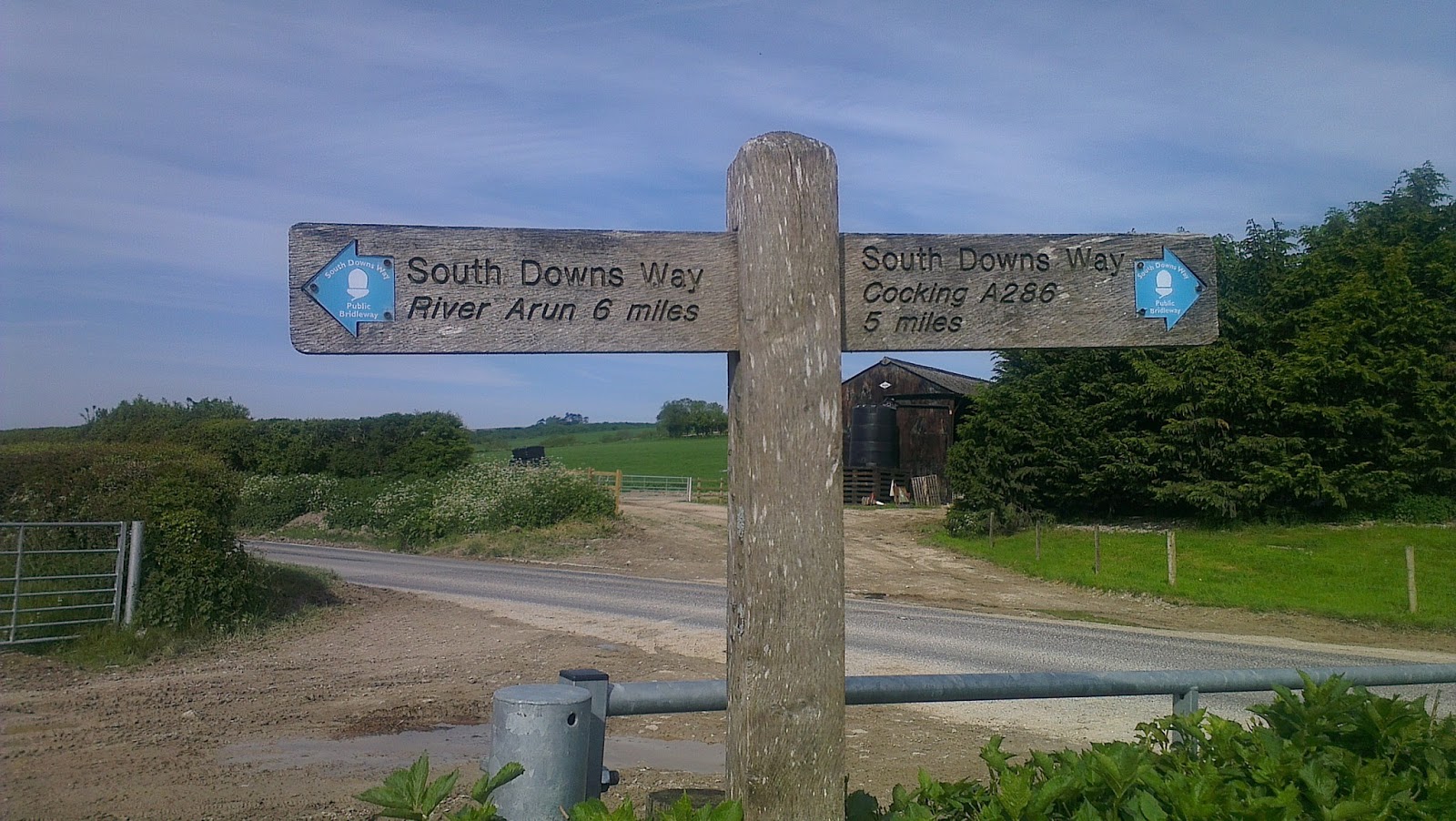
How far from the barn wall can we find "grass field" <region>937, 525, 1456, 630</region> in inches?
545

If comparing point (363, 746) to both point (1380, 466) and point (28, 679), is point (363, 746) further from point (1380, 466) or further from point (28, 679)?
point (1380, 466)

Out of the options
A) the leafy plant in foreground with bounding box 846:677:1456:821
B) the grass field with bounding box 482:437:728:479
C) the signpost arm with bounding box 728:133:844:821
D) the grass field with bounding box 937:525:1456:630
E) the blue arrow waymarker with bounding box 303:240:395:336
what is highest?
the grass field with bounding box 482:437:728:479

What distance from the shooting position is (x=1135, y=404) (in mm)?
28406

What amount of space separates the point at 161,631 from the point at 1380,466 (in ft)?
84.9

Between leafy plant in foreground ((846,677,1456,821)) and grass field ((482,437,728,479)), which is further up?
grass field ((482,437,728,479))

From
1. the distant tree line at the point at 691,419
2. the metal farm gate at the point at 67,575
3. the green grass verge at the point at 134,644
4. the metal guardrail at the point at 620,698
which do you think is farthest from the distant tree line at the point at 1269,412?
the distant tree line at the point at 691,419

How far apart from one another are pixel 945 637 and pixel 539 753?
11748 millimetres

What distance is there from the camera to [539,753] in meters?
2.24

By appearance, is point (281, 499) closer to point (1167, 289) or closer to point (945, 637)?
point (945, 637)

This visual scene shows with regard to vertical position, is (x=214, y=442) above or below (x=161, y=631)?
above

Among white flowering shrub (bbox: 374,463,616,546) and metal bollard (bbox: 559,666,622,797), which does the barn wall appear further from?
metal bollard (bbox: 559,666,622,797)

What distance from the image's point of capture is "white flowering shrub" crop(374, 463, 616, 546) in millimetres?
29094

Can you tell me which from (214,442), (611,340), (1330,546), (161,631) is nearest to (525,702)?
(611,340)

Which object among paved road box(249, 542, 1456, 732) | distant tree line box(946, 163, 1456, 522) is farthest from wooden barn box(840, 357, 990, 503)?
paved road box(249, 542, 1456, 732)
